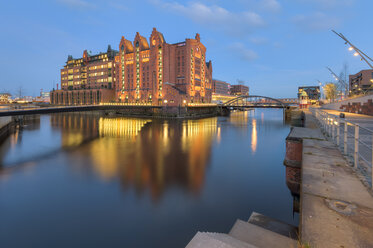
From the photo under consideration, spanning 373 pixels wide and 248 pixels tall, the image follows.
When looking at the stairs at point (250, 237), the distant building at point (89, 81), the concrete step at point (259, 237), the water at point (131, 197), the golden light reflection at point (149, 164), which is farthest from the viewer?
the distant building at point (89, 81)

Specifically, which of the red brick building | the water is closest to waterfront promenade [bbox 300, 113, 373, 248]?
the water

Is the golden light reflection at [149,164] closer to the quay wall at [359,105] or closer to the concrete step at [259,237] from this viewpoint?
the concrete step at [259,237]

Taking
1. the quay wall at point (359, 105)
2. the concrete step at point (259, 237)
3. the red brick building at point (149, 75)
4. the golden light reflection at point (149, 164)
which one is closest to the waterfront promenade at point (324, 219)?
the concrete step at point (259, 237)

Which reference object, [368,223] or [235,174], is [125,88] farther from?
[368,223]

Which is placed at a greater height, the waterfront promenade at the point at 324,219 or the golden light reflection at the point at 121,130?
the waterfront promenade at the point at 324,219

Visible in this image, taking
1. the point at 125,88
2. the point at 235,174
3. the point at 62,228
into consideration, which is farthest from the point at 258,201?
the point at 125,88

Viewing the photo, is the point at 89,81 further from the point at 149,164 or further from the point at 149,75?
the point at 149,164

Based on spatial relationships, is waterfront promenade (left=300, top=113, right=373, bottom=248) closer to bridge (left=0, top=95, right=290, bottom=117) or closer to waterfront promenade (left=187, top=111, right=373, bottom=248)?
waterfront promenade (left=187, top=111, right=373, bottom=248)

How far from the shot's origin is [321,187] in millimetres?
6445

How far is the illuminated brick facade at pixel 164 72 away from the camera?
345 ft

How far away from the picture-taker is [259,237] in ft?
19.0

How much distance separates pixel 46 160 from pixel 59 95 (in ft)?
540

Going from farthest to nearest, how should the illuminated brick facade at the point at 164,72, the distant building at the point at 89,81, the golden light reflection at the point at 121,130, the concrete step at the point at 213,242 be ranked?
the distant building at the point at 89,81 < the illuminated brick facade at the point at 164,72 < the golden light reflection at the point at 121,130 < the concrete step at the point at 213,242

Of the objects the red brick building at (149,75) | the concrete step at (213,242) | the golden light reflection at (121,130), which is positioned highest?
the red brick building at (149,75)
